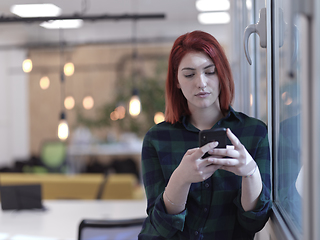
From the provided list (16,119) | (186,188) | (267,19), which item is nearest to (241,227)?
(186,188)

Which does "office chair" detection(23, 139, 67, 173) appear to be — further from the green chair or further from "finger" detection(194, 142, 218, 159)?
"finger" detection(194, 142, 218, 159)

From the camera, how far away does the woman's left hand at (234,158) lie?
88 cm

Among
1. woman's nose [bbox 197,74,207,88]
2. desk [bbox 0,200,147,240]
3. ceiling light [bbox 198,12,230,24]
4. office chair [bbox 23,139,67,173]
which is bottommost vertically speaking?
office chair [bbox 23,139,67,173]

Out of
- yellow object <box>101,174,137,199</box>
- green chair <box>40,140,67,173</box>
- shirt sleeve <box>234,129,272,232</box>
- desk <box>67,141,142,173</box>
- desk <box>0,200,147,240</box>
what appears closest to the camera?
shirt sleeve <box>234,129,272,232</box>

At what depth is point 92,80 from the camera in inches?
340

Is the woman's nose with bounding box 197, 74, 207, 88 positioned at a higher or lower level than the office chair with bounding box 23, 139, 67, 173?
higher

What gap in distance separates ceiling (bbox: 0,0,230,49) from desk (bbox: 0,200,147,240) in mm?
3297

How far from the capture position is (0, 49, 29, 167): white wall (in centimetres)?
845

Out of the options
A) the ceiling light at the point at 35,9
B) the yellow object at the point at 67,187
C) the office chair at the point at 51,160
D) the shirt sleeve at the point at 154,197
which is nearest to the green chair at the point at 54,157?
the office chair at the point at 51,160

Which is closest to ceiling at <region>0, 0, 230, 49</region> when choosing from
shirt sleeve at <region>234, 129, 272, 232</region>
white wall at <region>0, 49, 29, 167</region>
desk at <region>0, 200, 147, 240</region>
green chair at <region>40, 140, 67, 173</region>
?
white wall at <region>0, 49, 29, 167</region>

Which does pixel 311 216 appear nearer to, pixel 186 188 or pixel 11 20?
pixel 186 188

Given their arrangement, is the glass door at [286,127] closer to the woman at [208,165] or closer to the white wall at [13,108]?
the woman at [208,165]

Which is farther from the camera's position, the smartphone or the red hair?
the red hair

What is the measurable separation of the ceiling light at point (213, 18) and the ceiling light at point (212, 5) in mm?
255
